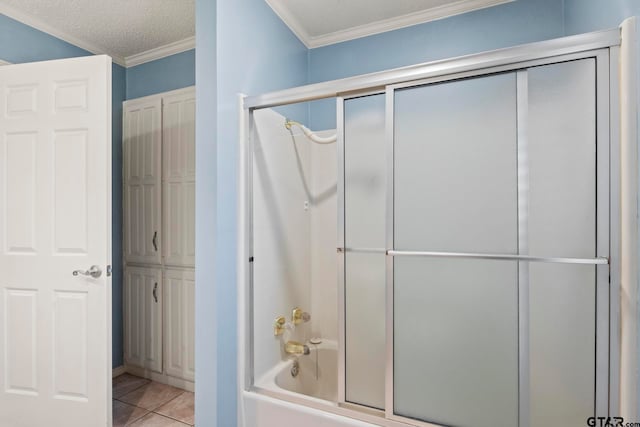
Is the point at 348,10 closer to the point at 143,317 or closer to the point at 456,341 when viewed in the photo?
the point at 456,341

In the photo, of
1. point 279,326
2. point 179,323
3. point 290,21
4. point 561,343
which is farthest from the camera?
point 179,323

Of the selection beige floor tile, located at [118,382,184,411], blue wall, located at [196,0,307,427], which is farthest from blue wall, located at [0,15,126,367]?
blue wall, located at [196,0,307,427]

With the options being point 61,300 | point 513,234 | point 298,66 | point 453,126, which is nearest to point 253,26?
point 298,66

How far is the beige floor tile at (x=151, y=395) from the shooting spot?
87.9 inches

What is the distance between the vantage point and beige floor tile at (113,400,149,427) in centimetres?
202

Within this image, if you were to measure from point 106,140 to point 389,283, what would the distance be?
5.51 ft

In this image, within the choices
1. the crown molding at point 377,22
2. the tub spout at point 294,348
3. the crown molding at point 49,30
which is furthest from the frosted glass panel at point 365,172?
the crown molding at point 49,30

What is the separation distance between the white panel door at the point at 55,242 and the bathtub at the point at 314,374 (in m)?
0.96

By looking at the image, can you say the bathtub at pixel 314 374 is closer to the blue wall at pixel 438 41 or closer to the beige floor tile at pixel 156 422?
the beige floor tile at pixel 156 422

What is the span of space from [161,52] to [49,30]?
723 mm

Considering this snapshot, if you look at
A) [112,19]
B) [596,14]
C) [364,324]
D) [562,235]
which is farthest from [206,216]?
[596,14]

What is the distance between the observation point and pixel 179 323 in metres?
2.41

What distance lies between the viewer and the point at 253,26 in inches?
70.7

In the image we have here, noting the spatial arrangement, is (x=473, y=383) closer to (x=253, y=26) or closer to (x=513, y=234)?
(x=513, y=234)
